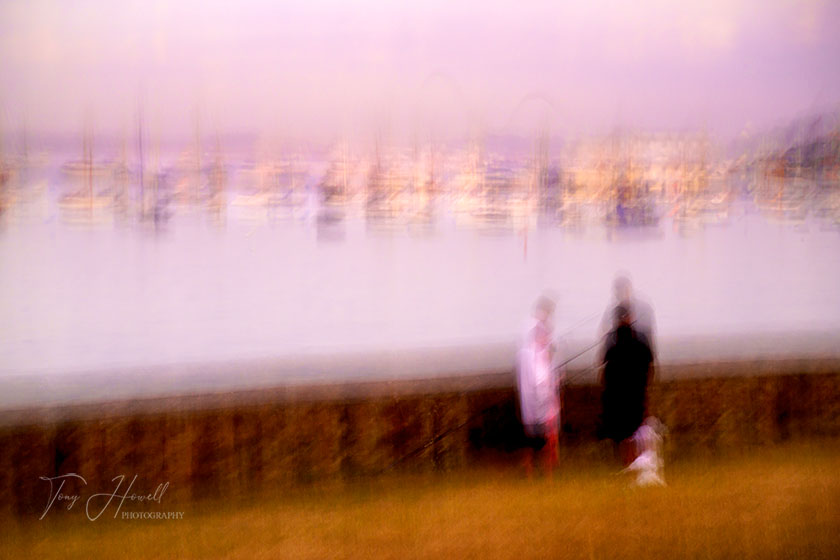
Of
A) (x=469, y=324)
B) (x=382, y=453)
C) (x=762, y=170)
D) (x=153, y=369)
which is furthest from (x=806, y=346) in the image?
(x=153, y=369)

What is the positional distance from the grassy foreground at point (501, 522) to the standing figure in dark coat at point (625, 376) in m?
0.39

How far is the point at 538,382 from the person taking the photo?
6.50 meters

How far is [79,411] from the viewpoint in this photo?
19.2 feet

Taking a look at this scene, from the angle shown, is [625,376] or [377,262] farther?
[377,262]

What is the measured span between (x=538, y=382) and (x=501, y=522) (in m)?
1.28

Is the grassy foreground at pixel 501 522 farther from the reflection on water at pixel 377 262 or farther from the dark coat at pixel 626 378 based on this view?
the reflection on water at pixel 377 262

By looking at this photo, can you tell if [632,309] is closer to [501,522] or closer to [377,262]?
[501,522]

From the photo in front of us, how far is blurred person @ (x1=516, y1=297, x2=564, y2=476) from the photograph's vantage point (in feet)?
21.4

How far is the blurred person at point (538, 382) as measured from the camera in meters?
6.51

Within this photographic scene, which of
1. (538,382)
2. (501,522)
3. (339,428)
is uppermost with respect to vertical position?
(538,382)

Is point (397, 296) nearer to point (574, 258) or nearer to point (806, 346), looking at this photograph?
point (574, 258)
